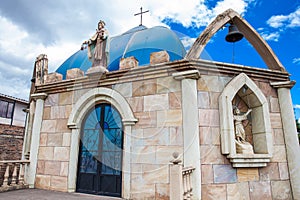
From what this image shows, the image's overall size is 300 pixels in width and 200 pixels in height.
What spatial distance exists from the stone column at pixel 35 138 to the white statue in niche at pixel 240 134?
232 inches

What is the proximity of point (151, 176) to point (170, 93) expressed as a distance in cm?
209

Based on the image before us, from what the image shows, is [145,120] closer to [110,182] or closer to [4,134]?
[110,182]

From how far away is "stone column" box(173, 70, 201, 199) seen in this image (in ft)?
15.6

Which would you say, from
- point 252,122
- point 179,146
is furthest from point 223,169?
point 252,122

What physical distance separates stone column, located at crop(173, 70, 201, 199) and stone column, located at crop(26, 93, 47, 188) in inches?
182

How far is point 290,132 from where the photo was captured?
5.63m

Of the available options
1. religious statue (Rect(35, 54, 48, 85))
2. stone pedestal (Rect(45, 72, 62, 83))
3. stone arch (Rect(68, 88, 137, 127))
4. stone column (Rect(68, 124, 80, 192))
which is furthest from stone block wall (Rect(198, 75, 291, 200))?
religious statue (Rect(35, 54, 48, 85))

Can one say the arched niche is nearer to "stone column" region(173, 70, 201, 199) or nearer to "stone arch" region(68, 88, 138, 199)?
"stone column" region(173, 70, 201, 199)

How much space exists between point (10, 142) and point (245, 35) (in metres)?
14.8

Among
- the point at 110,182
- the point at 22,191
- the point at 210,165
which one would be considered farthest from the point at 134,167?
the point at 22,191

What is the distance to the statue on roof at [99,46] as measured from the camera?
258 inches

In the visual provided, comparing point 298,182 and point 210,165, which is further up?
point 210,165

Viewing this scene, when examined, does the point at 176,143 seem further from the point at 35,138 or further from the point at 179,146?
the point at 35,138

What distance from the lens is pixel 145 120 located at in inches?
217
